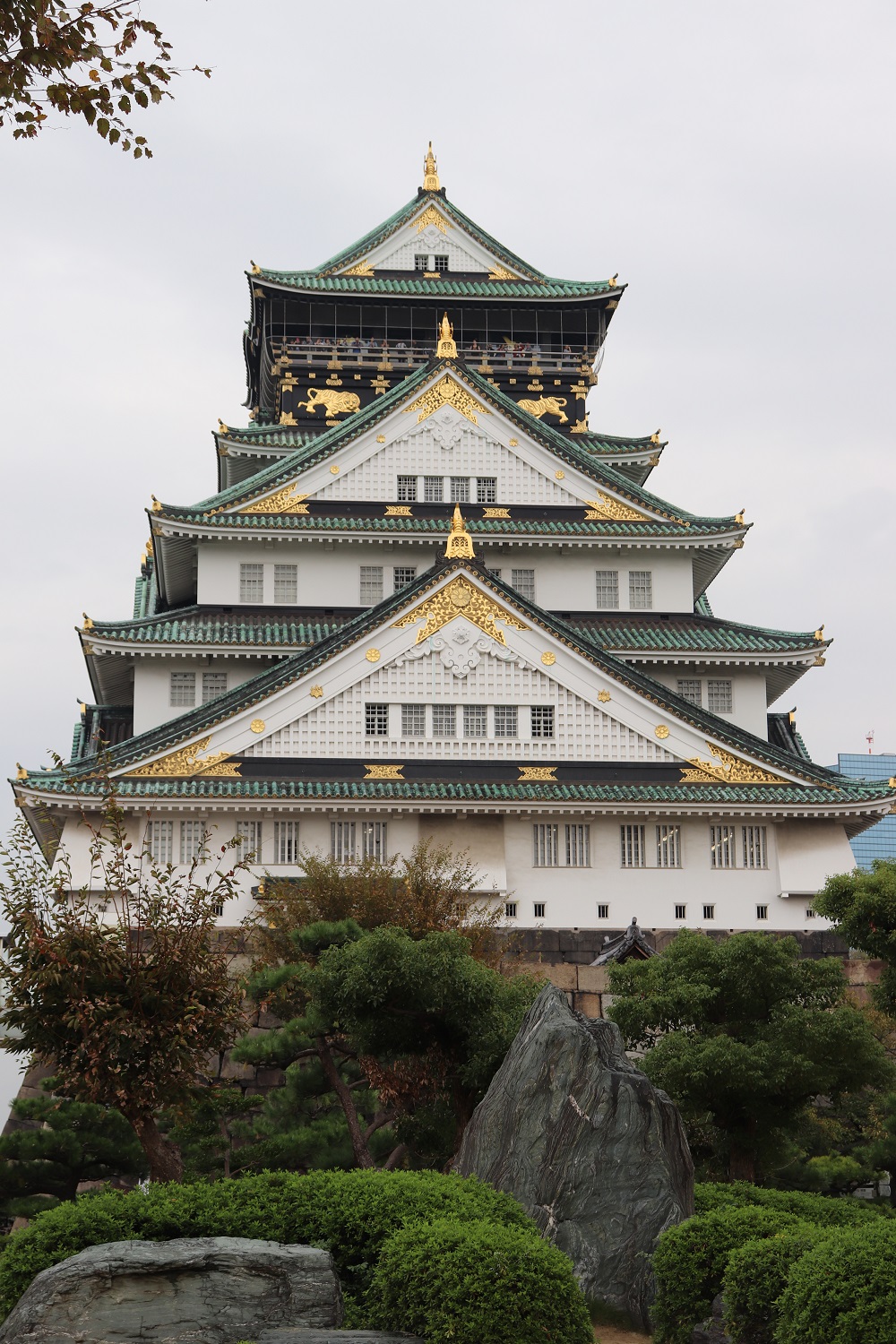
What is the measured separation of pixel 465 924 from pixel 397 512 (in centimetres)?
1510

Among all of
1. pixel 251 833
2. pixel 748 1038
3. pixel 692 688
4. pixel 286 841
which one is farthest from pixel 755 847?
pixel 748 1038

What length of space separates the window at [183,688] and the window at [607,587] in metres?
11.5

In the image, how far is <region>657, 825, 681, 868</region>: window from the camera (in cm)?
4091

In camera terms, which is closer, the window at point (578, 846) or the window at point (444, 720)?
the window at point (578, 846)

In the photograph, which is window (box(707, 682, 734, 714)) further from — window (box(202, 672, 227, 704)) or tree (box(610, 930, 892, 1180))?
tree (box(610, 930, 892, 1180))

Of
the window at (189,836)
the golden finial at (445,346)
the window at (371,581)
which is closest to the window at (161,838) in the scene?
the window at (189,836)

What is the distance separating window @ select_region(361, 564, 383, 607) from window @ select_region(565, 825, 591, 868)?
971 centimetres

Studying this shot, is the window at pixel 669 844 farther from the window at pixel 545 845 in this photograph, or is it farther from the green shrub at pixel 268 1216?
the green shrub at pixel 268 1216

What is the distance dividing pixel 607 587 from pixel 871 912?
77.3 feet

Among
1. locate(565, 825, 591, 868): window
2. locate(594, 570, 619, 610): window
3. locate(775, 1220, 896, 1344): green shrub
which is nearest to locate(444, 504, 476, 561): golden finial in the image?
locate(594, 570, 619, 610): window

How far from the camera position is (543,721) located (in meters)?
41.1

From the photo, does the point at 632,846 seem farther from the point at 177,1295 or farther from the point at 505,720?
the point at 177,1295

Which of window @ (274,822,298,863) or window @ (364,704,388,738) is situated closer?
window @ (274,822,298,863)

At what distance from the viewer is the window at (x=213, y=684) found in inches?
1754
